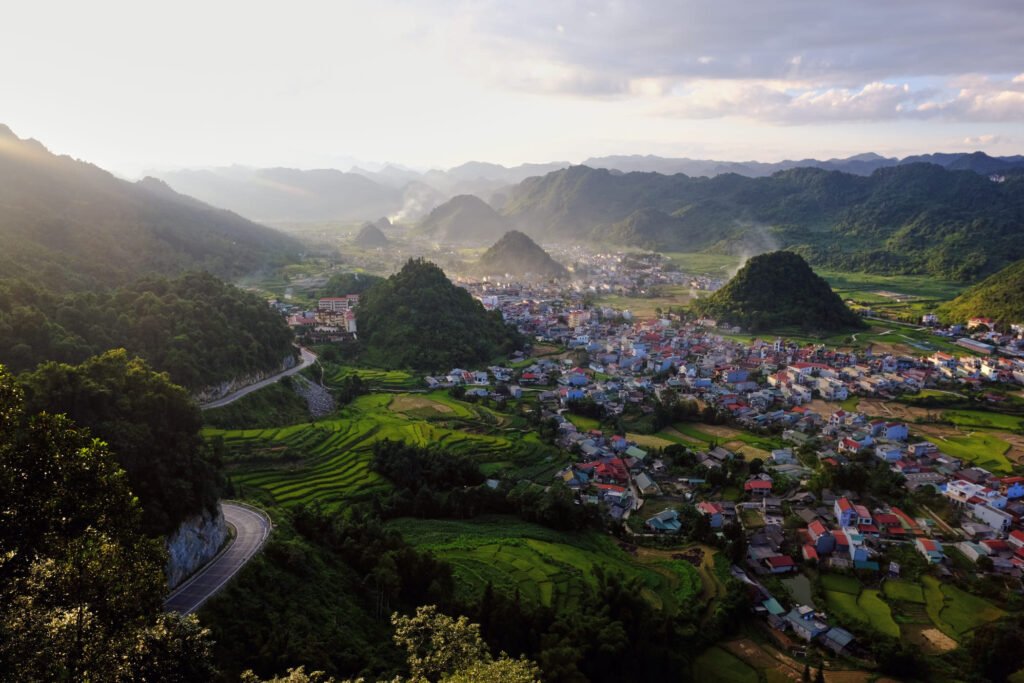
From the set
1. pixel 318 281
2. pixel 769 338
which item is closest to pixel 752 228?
pixel 769 338

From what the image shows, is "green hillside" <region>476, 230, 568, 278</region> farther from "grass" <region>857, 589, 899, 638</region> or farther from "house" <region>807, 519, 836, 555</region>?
"grass" <region>857, 589, 899, 638</region>

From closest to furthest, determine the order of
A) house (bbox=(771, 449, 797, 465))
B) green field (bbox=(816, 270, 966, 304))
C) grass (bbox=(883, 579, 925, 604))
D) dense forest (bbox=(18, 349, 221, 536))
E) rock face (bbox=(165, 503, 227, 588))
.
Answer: rock face (bbox=(165, 503, 227, 588)) < dense forest (bbox=(18, 349, 221, 536)) < grass (bbox=(883, 579, 925, 604)) < house (bbox=(771, 449, 797, 465)) < green field (bbox=(816, 270, 966, 304))

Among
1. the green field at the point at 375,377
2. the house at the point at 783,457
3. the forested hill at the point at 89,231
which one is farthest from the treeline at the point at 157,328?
the house at the point at 783,457

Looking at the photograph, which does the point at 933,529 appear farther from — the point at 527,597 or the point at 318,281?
the point at 318,281

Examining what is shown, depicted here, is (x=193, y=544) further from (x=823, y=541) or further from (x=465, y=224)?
(x=465, y=224)

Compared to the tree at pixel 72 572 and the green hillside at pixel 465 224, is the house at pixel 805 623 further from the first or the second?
the green hillside at pixel 465 224

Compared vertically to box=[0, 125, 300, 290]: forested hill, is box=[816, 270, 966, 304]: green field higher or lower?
lower

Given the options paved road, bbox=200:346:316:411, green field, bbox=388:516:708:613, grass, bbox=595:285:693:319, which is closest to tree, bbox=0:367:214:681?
green field, bbox=388:516:708:613
